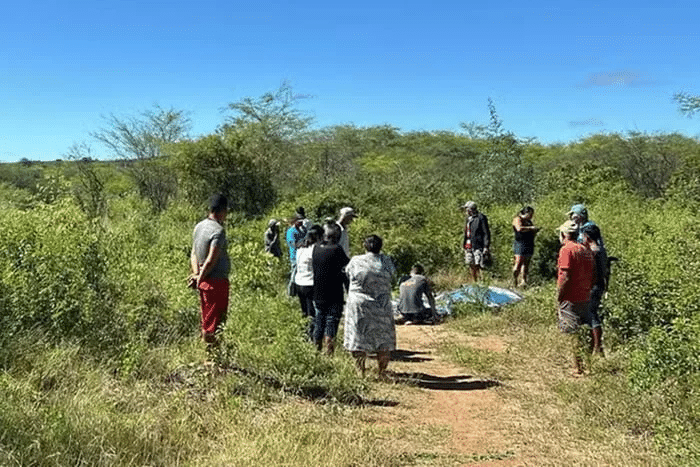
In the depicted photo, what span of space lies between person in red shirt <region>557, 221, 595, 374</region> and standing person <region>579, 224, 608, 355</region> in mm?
119

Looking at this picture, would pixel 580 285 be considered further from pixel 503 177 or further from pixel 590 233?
pixel 503 177

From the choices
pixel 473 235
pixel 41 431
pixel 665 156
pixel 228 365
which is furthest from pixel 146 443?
pixel 665 156

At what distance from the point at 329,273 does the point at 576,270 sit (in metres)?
2.53

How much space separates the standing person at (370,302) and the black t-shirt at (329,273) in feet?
1.12

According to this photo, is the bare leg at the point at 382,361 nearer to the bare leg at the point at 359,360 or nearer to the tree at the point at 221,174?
Answer: the bare leg at the point at 359,360

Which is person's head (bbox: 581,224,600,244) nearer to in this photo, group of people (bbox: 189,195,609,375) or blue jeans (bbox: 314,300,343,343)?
group of people (bbox: 189,195,609,375)

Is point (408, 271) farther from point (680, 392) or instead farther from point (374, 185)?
point (680, 392)

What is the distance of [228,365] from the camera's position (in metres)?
6.25

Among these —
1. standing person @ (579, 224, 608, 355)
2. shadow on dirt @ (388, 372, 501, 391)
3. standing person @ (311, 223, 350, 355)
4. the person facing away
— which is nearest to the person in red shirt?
standing person @ (579, 224, 608, 355)

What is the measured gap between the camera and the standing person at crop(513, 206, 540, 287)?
12336mm

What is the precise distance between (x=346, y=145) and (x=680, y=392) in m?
40.0

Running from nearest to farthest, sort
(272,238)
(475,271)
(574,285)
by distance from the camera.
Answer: (574,285)
(475,271)
(272,238)

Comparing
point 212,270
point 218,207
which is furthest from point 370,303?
point 218,207

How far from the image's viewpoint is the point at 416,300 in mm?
10531
